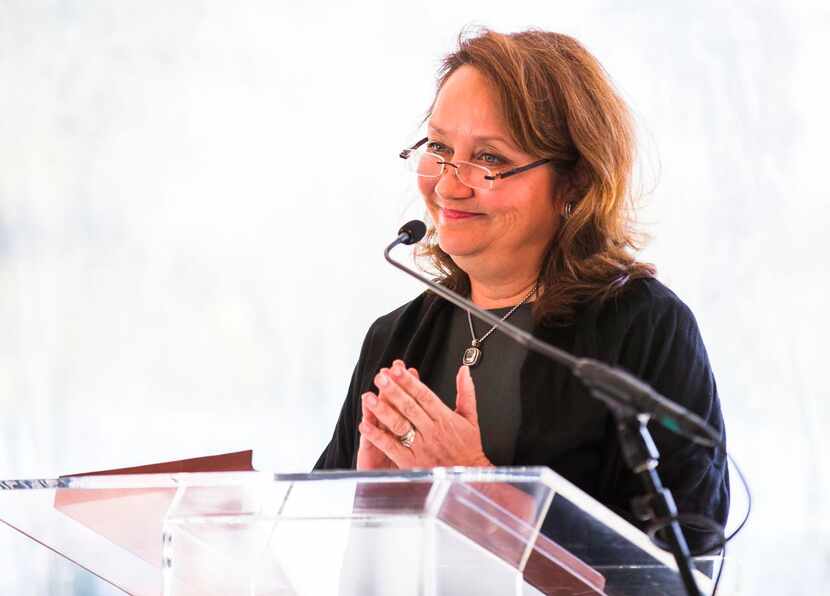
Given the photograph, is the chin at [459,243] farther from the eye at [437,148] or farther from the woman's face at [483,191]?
the eye at [437,148]

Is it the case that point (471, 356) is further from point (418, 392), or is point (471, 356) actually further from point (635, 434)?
point (635, 434)

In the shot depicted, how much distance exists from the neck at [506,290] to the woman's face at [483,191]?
5 centimetres

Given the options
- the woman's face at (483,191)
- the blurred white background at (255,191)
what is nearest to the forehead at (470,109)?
the woman's face at (483,191)

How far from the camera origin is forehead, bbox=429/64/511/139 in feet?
5.82

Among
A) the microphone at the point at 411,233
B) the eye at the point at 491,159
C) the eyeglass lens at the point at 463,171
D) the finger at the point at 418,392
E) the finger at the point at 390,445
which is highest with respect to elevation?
the eye at the point at 491,159

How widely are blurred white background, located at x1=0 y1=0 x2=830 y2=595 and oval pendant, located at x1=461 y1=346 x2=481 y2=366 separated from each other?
3.26 feet

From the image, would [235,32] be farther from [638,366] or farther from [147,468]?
[147,468]

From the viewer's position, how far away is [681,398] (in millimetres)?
1632

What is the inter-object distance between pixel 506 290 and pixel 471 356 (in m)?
0.13

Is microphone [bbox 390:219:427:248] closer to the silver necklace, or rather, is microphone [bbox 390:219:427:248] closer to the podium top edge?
the silver necklace

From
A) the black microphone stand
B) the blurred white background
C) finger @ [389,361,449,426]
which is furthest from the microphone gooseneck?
the blurred white background

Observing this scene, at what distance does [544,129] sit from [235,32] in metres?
1.53

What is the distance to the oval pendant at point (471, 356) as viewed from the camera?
6.00 ft

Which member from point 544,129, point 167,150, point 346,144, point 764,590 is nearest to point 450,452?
point 544,129
